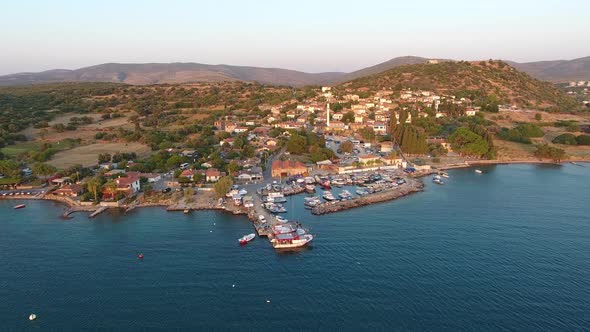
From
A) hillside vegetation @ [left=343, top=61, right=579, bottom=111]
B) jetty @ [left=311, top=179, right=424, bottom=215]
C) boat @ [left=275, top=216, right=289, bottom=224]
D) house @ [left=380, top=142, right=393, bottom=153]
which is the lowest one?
boat @ [left=275, top=216, right=289, bottom=224]

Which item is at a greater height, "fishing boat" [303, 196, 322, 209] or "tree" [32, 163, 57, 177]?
"tree" [32, 163, 57, 177]

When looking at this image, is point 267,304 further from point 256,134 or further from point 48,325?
point 256,134

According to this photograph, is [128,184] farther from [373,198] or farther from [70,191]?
[373,198]

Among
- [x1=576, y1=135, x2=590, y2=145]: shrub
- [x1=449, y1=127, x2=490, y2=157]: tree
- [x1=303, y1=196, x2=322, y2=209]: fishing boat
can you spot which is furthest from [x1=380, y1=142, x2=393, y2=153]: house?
[x1=576, y1=135, x2=590, y2=145]: shrub

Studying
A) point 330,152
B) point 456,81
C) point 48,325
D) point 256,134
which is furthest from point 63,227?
point 456,81

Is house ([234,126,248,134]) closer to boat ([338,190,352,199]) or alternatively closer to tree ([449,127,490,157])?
tree ([449,127,490,157])

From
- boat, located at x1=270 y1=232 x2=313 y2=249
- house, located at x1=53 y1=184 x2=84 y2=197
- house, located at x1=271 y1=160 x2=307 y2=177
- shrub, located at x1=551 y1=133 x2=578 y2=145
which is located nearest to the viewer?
boat, located at x1=270 y1=232 x2=313 y2=249

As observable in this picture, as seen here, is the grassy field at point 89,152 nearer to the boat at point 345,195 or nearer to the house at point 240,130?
the house at point 240,130
